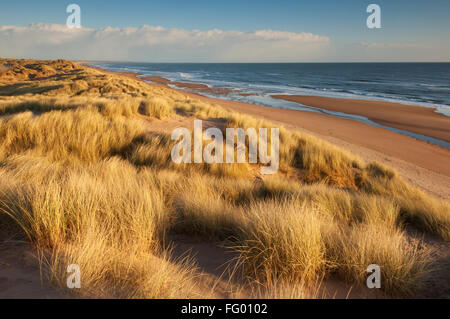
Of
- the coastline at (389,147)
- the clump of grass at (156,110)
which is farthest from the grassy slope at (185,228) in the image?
the coastline at (389,147)

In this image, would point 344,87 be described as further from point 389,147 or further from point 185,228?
point 185,228

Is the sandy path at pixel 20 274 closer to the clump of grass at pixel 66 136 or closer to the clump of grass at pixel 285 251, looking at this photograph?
the clump of grass at pixel 285 251

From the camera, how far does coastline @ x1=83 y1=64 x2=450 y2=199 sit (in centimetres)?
902

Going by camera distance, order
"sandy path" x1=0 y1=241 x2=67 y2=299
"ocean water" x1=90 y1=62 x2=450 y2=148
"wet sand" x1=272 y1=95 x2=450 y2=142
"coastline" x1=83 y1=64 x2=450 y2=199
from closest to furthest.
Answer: "sandy path" x1=0 y1=241 x2=67 y2=299
"coastline" x1=83 y1=64 x2=450 y2=199
"wet sand" x1=272 y1=95 x2=450 y2=142
"ocean water" x1=90 y1=62 x2=450 y2=148

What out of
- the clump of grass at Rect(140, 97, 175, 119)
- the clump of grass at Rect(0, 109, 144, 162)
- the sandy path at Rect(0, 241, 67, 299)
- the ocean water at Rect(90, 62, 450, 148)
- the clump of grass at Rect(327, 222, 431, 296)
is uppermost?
the ocean water at Rect(90, 62, 450, 148)

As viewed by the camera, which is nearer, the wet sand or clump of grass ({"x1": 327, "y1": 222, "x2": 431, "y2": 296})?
clump of grass ({"x1": 327, "y1": 222, "x2": 431, "y2": 296})

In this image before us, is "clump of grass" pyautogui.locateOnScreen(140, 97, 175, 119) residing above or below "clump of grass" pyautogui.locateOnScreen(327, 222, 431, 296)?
above

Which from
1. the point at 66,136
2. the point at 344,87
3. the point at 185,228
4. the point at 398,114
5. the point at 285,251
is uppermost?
the point at 344,87

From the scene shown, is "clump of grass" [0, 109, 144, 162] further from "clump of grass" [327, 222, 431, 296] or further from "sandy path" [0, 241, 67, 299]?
"clump of grass" [327, 222, 431, 296]

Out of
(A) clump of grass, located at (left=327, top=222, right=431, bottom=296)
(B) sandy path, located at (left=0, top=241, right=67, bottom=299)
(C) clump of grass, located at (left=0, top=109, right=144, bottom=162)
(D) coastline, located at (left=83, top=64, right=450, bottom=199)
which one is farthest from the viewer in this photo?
(D) coastline, located at (left=83, top=64, right=450, bottom=199)

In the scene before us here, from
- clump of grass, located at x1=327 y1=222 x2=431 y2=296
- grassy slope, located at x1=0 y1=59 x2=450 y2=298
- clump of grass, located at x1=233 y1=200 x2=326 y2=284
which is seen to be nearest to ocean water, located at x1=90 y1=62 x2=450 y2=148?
grassy slope, located at x1=0 y1=59 x2=450 y2=298

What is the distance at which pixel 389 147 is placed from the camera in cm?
1281

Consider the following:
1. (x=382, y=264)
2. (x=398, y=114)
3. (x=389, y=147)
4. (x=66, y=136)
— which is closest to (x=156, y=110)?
(x=66, y=136)

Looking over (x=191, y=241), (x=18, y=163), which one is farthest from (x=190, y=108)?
(x=191, y=241)
